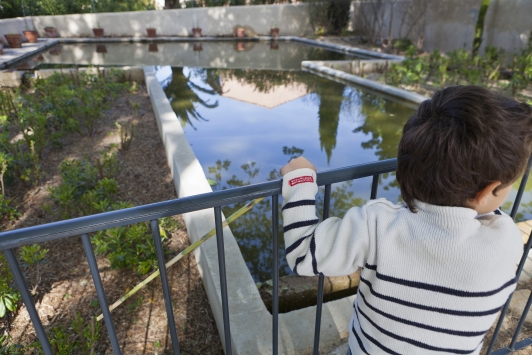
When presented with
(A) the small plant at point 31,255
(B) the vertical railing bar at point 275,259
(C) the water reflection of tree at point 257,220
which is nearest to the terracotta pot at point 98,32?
(C) the water reflection of tree at point 257,220

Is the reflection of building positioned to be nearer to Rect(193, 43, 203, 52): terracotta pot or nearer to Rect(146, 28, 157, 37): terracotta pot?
Rect(193, 43, 203, 52): terracotta pot

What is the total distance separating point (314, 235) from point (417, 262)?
271 mm

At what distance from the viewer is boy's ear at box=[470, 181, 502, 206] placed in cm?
92

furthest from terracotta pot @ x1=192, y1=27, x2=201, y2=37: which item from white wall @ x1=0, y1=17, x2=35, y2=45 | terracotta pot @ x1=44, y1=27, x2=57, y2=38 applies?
white wall @ x1=0, y1=17, x2=35, y2=45

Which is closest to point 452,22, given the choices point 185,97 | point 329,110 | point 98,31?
point 329,110

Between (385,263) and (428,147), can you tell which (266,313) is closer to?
(385,263)

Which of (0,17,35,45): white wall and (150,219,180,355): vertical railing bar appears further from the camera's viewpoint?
(0,17,35,45): white wall

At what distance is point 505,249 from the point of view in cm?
92

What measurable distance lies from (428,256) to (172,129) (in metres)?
4.21

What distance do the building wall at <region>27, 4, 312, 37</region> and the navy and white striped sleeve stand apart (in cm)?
2364

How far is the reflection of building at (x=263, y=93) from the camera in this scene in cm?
831

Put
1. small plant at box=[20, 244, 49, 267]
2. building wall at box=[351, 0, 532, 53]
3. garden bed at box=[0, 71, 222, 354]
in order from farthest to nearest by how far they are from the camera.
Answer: building wall at box=[351, 0, 532, 53] → small plant at box=[20, 244, 49, 267] → garden bed at box=[0, 71, 222, 354]

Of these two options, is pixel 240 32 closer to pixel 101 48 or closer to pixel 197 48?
pixel 197 48

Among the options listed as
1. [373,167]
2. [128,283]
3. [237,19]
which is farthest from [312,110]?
[237,19]
